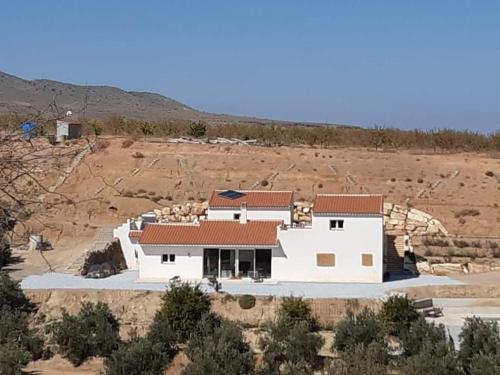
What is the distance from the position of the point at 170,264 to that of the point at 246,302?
6.68 metres

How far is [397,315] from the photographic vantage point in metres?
29.6

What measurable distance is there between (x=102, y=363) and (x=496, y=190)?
31.2m

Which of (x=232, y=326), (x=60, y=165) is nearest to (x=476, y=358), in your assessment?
(x=232, y=326)

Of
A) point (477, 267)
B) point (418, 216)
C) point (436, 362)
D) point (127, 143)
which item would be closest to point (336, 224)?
point (477, 267)

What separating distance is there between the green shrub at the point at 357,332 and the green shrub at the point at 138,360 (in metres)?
5.44

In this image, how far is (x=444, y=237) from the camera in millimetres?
44344

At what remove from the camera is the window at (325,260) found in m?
36.9

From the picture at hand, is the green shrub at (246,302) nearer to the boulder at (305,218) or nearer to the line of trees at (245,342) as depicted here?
the line of trees at (245,342)

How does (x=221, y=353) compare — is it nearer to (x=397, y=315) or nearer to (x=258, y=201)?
(x=397, y=315)

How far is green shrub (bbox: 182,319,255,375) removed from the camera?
74.1ft

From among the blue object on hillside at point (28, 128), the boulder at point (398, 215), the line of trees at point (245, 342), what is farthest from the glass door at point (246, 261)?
the blue object on hillside at point (28, 128)

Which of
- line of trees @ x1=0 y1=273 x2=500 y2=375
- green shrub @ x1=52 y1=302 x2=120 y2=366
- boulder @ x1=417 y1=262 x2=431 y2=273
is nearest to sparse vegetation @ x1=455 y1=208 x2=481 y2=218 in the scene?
boulder @ x1=417 y1=262 x2=431 y2=273

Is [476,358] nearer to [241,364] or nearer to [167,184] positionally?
[241,364]

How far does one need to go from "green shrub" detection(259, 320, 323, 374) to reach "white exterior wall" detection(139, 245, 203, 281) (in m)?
10.4
